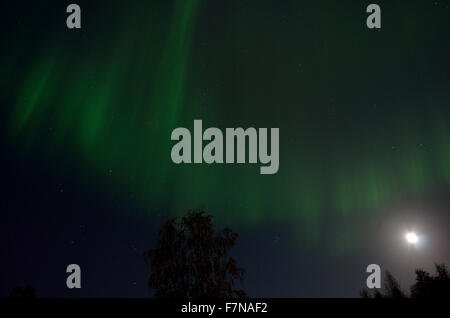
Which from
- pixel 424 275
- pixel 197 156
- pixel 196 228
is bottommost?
pixel 424 275

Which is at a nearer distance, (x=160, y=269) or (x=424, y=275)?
(x=160, y=269)

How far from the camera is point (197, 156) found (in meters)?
20.9
